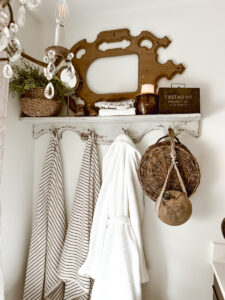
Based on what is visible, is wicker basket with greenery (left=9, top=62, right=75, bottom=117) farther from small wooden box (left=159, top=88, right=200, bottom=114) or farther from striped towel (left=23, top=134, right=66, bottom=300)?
small wooden box (left=159, top=88, right=200, bottom=114)

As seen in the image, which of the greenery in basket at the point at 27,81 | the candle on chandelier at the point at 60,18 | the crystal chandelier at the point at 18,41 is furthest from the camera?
the greenery in basket at the point at 27,81

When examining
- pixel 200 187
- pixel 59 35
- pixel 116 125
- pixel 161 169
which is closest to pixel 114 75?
pixel 116 125

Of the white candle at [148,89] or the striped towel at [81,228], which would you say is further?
the striped towel at [81,228]

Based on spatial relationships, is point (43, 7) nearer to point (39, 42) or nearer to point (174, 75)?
point (39, 42)

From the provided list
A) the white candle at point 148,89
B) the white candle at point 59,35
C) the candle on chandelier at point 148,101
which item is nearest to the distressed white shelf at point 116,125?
the candle on chandelier at point 148,101

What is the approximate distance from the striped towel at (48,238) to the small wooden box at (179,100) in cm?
83

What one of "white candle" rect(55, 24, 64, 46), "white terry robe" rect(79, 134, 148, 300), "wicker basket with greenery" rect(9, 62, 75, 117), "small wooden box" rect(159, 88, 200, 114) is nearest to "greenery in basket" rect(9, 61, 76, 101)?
"wicker basket with greenery" rect(9, 62, 75, 117)

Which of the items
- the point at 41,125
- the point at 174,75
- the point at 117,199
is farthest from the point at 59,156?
the point at 174,75

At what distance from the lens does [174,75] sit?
1853 millimetres

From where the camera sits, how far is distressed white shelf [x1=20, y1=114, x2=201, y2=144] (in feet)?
5.75

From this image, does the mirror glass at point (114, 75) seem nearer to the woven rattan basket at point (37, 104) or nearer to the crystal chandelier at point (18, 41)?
the woven rattan basket at point (37, 104)

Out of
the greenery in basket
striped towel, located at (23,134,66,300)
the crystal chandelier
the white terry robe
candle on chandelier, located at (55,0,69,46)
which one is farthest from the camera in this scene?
striped towel, located at (23,134,66,300)

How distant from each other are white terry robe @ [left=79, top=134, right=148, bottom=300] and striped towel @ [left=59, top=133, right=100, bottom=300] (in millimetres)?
72

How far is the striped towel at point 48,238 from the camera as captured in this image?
73.6 inches
